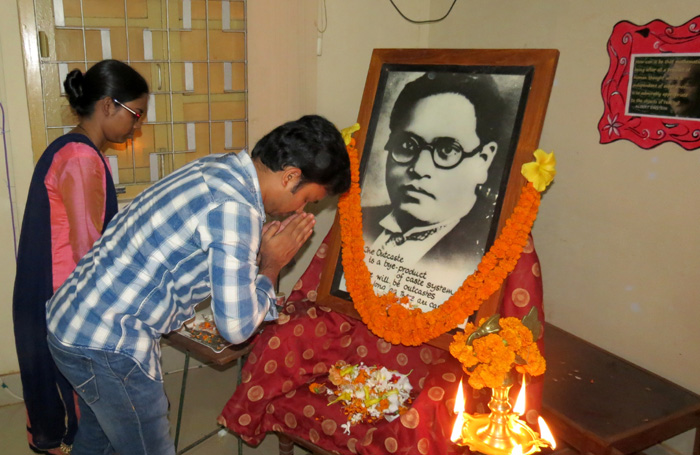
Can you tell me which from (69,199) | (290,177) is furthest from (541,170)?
(69,199)

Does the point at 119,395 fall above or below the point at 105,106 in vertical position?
below

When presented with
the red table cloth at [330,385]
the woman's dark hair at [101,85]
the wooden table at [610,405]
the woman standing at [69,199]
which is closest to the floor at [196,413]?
the red table cloth at [330,385]

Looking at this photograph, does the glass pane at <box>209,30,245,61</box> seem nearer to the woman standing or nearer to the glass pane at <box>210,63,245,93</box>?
the glass pane at <box>210,63,245,93</box>

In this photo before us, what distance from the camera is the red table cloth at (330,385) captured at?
81.8 inches

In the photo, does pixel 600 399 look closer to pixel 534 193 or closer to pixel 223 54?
pixel 534 193

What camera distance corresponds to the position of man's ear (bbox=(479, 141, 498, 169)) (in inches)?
89.1

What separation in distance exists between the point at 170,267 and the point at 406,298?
107 centimetres

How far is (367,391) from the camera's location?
91.7 inches

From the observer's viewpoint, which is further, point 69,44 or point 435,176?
point 69,44

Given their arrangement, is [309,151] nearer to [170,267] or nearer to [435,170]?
[170,267]

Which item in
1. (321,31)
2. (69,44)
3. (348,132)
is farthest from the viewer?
(321,31)

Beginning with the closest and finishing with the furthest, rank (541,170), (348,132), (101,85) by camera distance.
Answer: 1. (541,170)
2. (101,85)
3. (348,132)

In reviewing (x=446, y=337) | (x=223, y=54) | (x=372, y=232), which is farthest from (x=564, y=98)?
(x=223, y=54)

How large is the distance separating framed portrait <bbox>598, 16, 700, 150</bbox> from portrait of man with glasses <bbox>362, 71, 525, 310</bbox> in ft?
1.88
